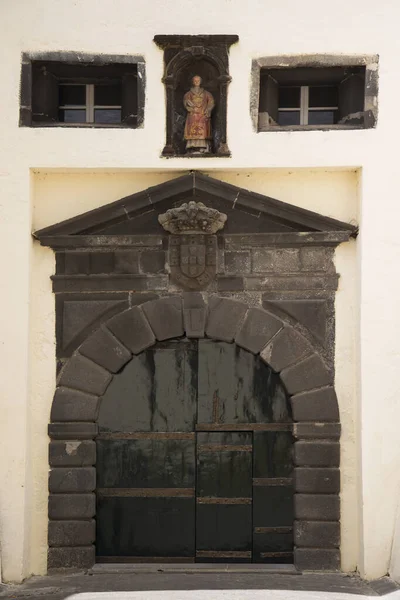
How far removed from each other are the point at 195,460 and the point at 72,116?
3135 millimetres

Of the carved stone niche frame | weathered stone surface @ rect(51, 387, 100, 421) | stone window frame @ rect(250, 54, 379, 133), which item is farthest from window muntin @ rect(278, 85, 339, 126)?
weathered stone surface @ rect(51, 387, 100, 421)

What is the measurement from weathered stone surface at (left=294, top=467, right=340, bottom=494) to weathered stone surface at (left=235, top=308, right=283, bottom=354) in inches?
42.6

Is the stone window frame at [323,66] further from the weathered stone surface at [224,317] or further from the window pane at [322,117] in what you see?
the weathered stone surface at [224,317]

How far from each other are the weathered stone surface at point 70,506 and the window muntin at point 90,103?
319 cm

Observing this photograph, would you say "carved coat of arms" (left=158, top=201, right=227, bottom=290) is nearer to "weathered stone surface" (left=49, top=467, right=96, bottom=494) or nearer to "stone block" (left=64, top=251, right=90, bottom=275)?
"stone block" (left=64, top=251, right=90, bottom=275)

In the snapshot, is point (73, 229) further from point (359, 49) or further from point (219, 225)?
point (359, 49)

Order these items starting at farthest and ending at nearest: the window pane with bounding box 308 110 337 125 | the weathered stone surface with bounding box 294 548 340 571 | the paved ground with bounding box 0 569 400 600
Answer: the window pane with bounding box 308 110 337 125, the weathered stone surface with bounding box 294 548 340 571, the paved ground with bounding box 0 569 400 600

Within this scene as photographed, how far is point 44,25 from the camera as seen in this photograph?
26.4 feet

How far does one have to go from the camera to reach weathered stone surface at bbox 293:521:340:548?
7.96 meters

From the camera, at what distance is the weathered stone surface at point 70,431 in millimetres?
8047

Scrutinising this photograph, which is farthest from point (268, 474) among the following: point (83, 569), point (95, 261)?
point (95, 261)

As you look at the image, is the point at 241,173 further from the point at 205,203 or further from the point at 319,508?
the point at 319,508

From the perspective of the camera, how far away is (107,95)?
848 cm

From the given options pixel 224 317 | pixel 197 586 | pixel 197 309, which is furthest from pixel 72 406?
pixel 197 586
